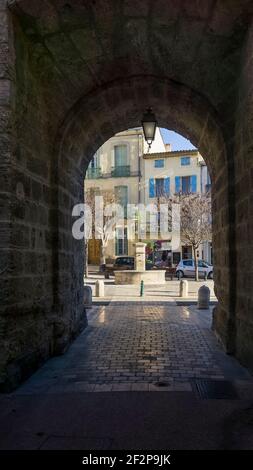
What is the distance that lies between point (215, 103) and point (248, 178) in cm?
138

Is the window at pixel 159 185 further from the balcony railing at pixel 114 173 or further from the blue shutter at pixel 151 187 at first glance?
the balcony railing at pixel 114 173

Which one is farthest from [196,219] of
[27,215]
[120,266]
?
[27,215]

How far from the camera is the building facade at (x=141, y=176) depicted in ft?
99.0

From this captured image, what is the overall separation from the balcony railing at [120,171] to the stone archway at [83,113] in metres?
25.5

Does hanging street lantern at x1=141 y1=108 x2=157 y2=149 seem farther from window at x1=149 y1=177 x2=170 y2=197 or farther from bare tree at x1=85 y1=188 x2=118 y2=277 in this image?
window at x1=149 y1=177 x2=170 y2=197

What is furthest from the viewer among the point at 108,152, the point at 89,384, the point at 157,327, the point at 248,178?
the point at 108,152

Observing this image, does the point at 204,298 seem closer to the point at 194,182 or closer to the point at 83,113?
the point at 83,113

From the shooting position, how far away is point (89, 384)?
4125mm

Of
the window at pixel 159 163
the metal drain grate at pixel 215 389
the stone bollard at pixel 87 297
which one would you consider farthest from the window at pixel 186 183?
the metal drain grate at pixel 215 389

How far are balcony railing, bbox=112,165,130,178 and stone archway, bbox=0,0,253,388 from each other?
83.5ft

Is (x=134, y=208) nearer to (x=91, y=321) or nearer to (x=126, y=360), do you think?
(x=91, y=321)

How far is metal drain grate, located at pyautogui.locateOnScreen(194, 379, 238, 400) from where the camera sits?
3703 mm

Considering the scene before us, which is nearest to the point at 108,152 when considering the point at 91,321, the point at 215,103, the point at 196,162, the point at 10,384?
the point at 196,162

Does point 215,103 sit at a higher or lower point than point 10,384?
higher
